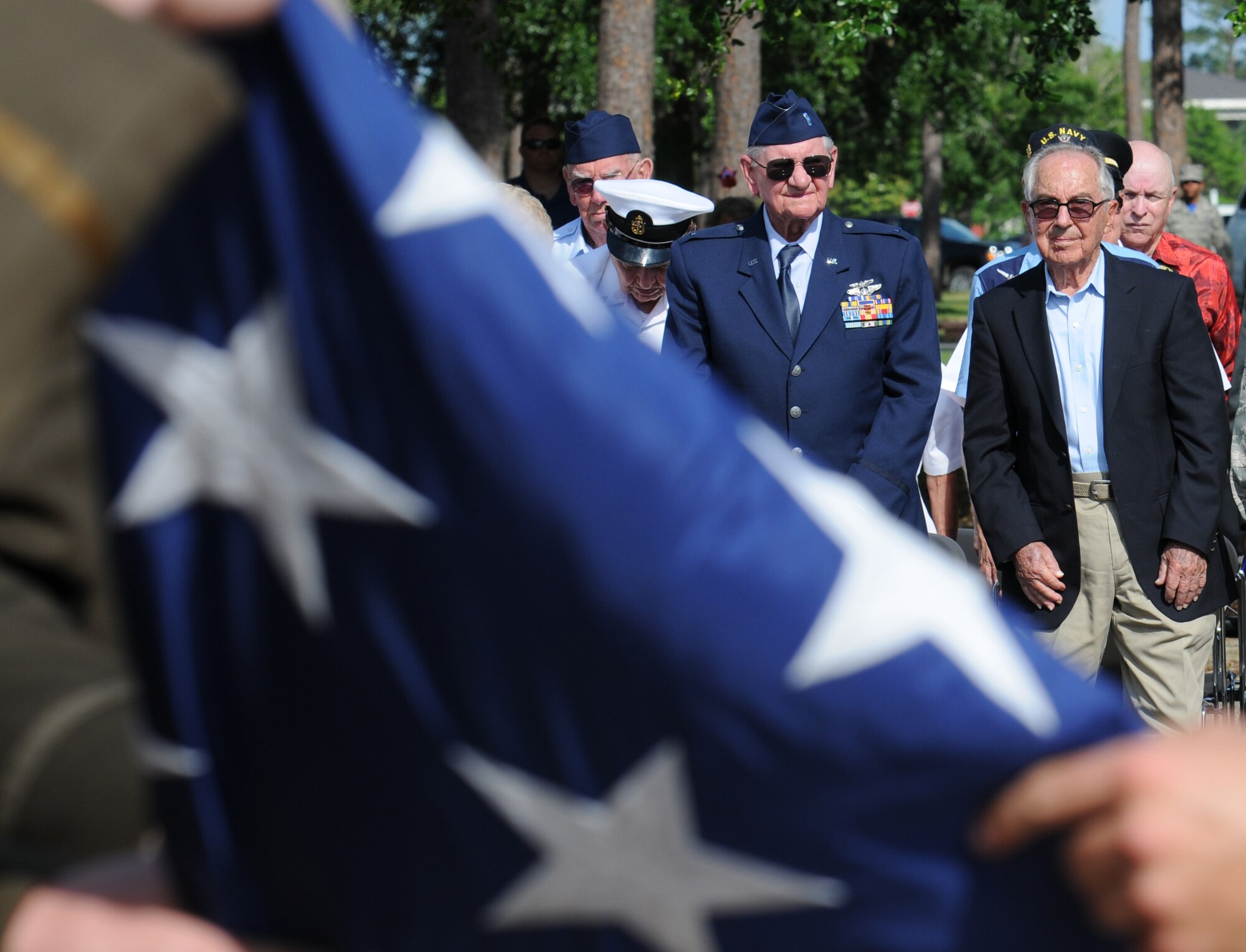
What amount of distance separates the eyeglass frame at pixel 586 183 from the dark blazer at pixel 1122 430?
258 cm

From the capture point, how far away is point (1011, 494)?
194 inches

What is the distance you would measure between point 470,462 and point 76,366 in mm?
346

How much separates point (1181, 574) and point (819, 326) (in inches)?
55.5

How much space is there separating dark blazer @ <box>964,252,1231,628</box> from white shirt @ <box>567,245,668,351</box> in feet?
4.04

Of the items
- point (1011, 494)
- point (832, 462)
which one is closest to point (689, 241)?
point (832, 462)

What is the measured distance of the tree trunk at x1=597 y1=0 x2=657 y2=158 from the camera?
9.50 metres

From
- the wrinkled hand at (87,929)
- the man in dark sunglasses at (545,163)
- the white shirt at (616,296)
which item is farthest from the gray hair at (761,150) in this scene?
the wrinkled hand at (87,929)

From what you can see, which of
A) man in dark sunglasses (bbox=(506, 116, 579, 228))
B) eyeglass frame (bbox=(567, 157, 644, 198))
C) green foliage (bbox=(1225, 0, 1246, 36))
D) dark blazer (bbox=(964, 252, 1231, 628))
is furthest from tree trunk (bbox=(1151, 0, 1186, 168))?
dark blazer (bbox=(964, 252, 1231, 628))

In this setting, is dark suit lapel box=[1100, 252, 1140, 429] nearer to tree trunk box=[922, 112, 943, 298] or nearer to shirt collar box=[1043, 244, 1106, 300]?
shirt collar box=[1043, 244, 1106, 300]

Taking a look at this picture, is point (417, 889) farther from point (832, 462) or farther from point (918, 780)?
point (832, 462)

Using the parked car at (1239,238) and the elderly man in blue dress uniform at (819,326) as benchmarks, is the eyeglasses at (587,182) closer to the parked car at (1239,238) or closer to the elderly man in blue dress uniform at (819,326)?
the elderly man in blue dress uniform at (819,326)

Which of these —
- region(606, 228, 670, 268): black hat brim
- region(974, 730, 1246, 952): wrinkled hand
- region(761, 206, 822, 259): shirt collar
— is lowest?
region(606, 228, 670, 268): black hat brim

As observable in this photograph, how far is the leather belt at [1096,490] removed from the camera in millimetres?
4777

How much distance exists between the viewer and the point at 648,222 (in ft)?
19.2
